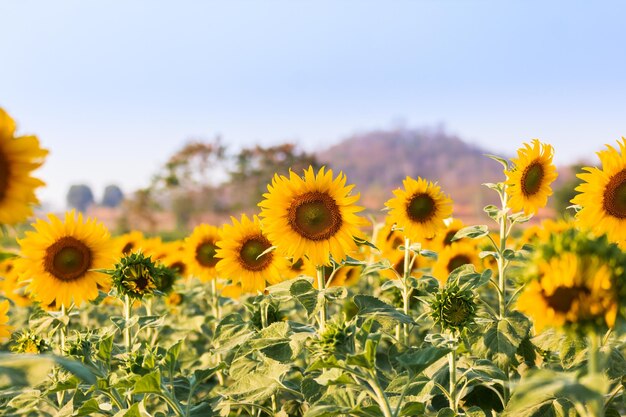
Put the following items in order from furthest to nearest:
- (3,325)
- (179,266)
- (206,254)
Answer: (179,266)
(206,254)
(3,325)

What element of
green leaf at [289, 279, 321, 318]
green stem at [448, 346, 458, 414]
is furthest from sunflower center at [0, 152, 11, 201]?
green stem at [448, 346, 458, 414]

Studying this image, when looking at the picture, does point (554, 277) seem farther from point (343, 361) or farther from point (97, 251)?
point (97, 251)

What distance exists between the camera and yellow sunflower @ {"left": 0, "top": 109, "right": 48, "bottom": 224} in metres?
1.68

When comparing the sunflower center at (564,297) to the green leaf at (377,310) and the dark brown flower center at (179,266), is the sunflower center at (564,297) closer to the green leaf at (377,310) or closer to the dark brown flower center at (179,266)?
the green leaf at (377,310)

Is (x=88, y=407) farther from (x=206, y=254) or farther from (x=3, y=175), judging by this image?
(x=206, y=254)

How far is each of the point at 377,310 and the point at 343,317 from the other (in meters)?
0.40

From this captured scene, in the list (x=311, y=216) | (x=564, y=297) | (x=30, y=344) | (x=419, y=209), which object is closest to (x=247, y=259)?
(x=311, y=216)

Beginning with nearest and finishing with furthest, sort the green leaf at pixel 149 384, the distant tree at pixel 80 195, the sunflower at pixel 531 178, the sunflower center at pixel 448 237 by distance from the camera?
the green leaf at pixel 149 384 < the sunflower at pixel 531 178 < the sunflower center at pixel 448 237 < the distant tree at pixel 80 195

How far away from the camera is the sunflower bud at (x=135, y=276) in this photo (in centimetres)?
303

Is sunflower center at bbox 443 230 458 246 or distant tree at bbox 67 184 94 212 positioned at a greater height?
distant tree at bbox 67 184 94 212

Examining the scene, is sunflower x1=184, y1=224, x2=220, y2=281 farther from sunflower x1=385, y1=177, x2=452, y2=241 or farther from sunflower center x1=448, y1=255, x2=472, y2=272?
sunflower center x1=448, y1=255, x2=472, y2=272

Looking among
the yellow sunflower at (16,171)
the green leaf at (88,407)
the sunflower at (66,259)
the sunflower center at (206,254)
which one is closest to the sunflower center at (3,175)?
the yellow sunflower at (16,171)

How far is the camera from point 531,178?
3.25 metres

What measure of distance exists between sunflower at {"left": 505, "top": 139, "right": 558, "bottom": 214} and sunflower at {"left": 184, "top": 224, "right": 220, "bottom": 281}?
2047 mm
